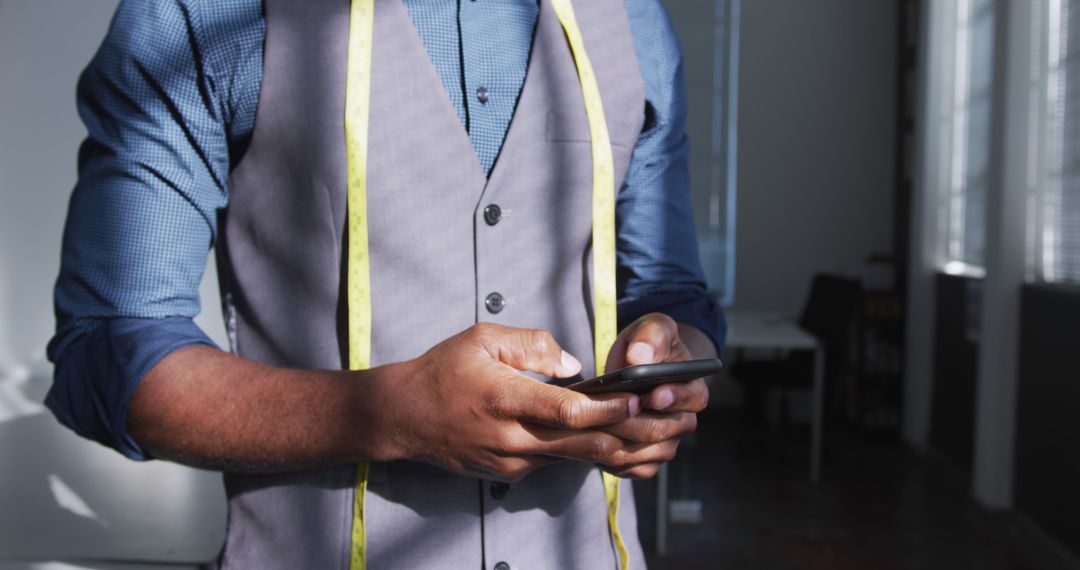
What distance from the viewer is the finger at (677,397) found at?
0.72 m

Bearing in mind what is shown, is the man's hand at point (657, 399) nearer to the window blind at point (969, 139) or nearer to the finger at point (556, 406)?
the finger at point (556, 406)

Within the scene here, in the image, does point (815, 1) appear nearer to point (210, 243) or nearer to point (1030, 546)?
point (1030, 546)

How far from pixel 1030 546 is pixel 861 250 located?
3361mm

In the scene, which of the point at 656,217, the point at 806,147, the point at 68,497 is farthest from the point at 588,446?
the point at 806,147

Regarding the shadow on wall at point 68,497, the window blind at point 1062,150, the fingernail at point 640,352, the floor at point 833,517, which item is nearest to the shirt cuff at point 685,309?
the fingernail at point 640,352

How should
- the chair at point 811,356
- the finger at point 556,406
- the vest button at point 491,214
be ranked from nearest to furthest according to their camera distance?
the finger at point 556,406
the vest button at point 491,214
the chair at point 811,356

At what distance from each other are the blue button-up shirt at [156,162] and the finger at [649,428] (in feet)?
1.06

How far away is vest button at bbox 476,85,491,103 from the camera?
915mm

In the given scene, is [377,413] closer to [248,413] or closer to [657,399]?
[248,413]

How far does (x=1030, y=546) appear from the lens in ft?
13.2

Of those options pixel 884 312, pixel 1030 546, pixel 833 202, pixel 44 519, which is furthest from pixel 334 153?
pixel 833 202

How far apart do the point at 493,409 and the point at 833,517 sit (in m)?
4.29

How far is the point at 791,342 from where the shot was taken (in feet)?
16.0

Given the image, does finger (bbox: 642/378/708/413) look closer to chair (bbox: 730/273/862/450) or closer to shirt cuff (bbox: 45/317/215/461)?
shirt cuff (bbox: 45/317/215/461)
